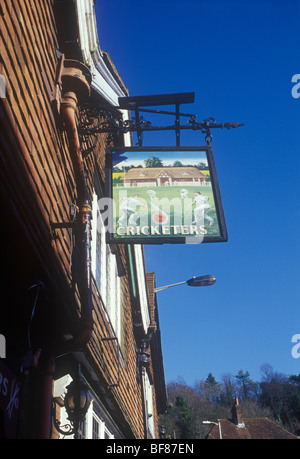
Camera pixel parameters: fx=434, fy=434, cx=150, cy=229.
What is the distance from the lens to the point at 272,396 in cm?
→ 6397

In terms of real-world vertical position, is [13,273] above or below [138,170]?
below

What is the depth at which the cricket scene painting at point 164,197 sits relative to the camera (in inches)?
186

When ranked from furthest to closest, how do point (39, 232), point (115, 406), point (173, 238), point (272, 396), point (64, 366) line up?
point (272, 396), point (115, 406), point (173, 238), point (64, 366), point (39, 232)

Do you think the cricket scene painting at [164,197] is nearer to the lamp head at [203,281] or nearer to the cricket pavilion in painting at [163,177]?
the cricket pavilion in painting at [163,177]

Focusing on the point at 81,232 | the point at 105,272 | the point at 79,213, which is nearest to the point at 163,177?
the point at 79,213

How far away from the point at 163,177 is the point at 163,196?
0.95ft

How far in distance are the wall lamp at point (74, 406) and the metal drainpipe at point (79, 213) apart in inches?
14.5

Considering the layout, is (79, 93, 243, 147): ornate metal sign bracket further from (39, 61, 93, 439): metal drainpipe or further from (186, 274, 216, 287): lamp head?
(186, 274, 216, 287): lamp head

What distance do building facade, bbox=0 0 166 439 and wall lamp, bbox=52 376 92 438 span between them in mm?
64

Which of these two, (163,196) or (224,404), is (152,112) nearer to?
(163,196)

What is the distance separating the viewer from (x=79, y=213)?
4617mm
